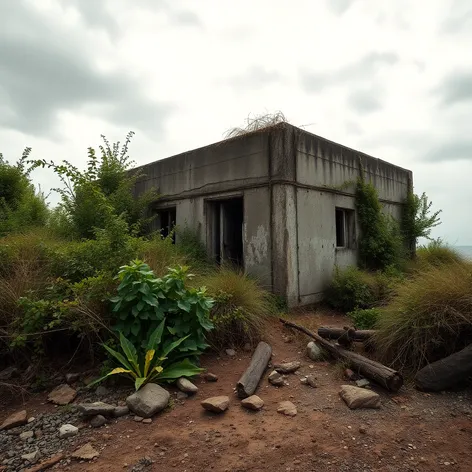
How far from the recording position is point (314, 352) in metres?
4.39

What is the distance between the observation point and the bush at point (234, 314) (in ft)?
15.0

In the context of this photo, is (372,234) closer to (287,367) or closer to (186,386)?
(287,367)

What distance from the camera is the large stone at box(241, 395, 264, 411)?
3.23 metres

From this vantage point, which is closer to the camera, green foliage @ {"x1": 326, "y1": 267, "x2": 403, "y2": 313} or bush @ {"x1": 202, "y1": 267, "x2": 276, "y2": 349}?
bush @ {"x1": 202, "y1": 267, "x2": 276, "y2": 349}

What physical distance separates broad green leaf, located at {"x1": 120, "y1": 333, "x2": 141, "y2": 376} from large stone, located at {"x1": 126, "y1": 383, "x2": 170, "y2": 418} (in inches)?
8.4

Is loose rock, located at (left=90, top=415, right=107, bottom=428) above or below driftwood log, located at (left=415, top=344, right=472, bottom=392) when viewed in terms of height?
below

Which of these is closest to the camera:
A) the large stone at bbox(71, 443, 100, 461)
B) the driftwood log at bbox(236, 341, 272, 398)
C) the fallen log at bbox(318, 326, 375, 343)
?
the large stone at bbox(71, 443, 100, 461)

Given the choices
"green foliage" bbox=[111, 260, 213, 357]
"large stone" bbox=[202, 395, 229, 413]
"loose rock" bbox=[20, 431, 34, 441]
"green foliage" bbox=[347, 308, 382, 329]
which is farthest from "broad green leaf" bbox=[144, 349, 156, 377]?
"green foliage" bbox=[347, 308, 382, 329]

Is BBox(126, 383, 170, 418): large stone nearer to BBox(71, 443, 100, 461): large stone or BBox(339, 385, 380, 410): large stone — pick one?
BBox(71, 443, 100, 461): large stone

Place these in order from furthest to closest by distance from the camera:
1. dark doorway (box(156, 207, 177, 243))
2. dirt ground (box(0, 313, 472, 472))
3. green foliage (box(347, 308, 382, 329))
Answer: dark doorway (box(156, 207, 177, 243)) < green foliage (box(347, 308, 382, 329)) < dirt ground (box(0, 313, 472, 472))

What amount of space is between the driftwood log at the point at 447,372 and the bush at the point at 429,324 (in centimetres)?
23

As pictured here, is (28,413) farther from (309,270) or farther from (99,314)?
(309,270)

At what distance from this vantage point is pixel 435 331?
3.72 metres

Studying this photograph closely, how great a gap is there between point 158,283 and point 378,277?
5.21 m
